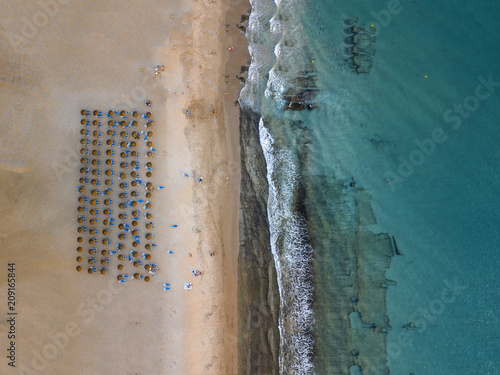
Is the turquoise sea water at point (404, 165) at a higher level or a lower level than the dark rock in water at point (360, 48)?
lower

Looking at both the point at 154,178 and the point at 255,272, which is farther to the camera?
the point at 154,178

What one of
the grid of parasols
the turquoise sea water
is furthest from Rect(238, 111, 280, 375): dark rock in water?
the grid of parasols

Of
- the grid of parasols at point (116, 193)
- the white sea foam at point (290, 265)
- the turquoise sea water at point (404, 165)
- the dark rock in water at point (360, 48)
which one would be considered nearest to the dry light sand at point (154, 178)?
the grid of parasols at point (116, 193)

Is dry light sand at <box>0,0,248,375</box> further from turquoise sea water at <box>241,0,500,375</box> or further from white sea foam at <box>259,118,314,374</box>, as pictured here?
turquoise sea water at <box>241,0,500,375</box>

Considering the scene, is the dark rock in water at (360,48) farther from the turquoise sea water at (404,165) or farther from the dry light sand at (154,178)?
the dry light sand at (154,178)

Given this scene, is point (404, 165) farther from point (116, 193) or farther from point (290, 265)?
point (116, 193)

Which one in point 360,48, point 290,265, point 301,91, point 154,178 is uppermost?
point 360,48

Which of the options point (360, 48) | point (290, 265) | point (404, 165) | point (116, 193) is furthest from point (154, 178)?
point (404, 165)
